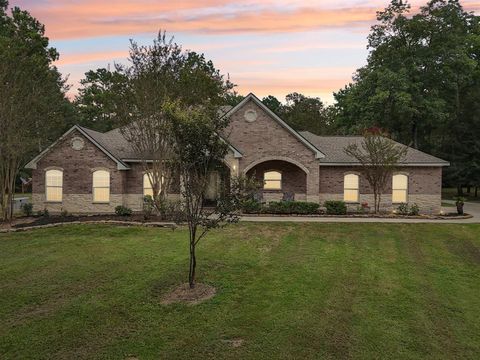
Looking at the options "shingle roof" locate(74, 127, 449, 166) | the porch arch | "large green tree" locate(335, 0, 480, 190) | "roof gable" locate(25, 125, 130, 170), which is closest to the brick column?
the porch arch

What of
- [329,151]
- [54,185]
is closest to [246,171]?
[329,151]

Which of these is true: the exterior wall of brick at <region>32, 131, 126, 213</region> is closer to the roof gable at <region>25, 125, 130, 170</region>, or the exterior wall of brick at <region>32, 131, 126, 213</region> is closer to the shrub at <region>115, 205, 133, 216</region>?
the roof gable at <region>25, 125, 130, 170</region>

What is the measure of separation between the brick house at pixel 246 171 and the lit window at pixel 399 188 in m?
0.06

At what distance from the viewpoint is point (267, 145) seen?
26.1 m

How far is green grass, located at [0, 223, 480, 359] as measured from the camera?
802 centimetres

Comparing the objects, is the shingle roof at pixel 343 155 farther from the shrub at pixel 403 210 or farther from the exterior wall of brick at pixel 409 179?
the shrub at pixel 403 210

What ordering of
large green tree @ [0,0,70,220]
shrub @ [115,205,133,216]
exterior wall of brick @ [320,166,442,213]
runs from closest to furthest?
1. large green tree @ [0,0,70,220]
2. shrub @ [115,205,133,216]
3. exterior wall of brick @ [320,166,442,213]

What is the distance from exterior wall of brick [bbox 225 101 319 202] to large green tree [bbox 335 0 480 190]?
18125 mm

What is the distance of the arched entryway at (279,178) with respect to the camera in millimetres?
27375

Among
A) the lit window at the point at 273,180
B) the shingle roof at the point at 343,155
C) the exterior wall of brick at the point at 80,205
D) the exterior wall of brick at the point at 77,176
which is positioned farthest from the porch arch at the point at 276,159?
the exterior wall of brick at the point at 80,205

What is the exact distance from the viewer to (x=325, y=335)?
853cm

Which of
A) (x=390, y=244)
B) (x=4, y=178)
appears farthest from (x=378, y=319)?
(x=4, y=178)

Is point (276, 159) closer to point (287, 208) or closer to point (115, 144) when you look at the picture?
point (287, 208)

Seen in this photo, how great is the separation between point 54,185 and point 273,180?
14.1m
